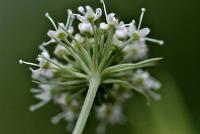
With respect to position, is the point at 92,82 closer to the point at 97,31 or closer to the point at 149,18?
the point at 97,31

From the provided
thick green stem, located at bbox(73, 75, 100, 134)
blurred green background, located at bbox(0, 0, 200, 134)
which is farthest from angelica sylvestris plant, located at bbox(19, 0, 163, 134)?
blurred green background, located at bbox(0, 0, 200, 134)

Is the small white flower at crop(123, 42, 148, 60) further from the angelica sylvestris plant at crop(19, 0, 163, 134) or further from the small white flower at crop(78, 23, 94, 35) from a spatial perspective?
the small white flower at crop(78, 23, 94, 35)

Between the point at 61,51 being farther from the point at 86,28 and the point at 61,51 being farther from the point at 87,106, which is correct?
the point at 87,106

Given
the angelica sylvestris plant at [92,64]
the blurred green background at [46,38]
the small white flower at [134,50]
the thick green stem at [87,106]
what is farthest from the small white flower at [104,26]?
the blurred green background at [46,38]

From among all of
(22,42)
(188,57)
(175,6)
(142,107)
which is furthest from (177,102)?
(22,42)

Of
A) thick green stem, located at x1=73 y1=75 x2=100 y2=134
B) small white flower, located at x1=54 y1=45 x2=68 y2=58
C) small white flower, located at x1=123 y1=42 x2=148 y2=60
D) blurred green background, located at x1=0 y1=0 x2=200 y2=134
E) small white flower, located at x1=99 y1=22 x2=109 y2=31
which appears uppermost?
blurred green background, located at x1=0 y1=0 x2=200 y2=134

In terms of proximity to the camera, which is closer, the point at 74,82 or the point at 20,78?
the point at 74,82

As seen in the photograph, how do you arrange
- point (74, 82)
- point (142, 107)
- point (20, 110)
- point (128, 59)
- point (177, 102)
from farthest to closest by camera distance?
1. point (20, 110)
2. point (142, 107)
3. point (177, 102)
4. point (128, 59)
5. point (74, 82)
